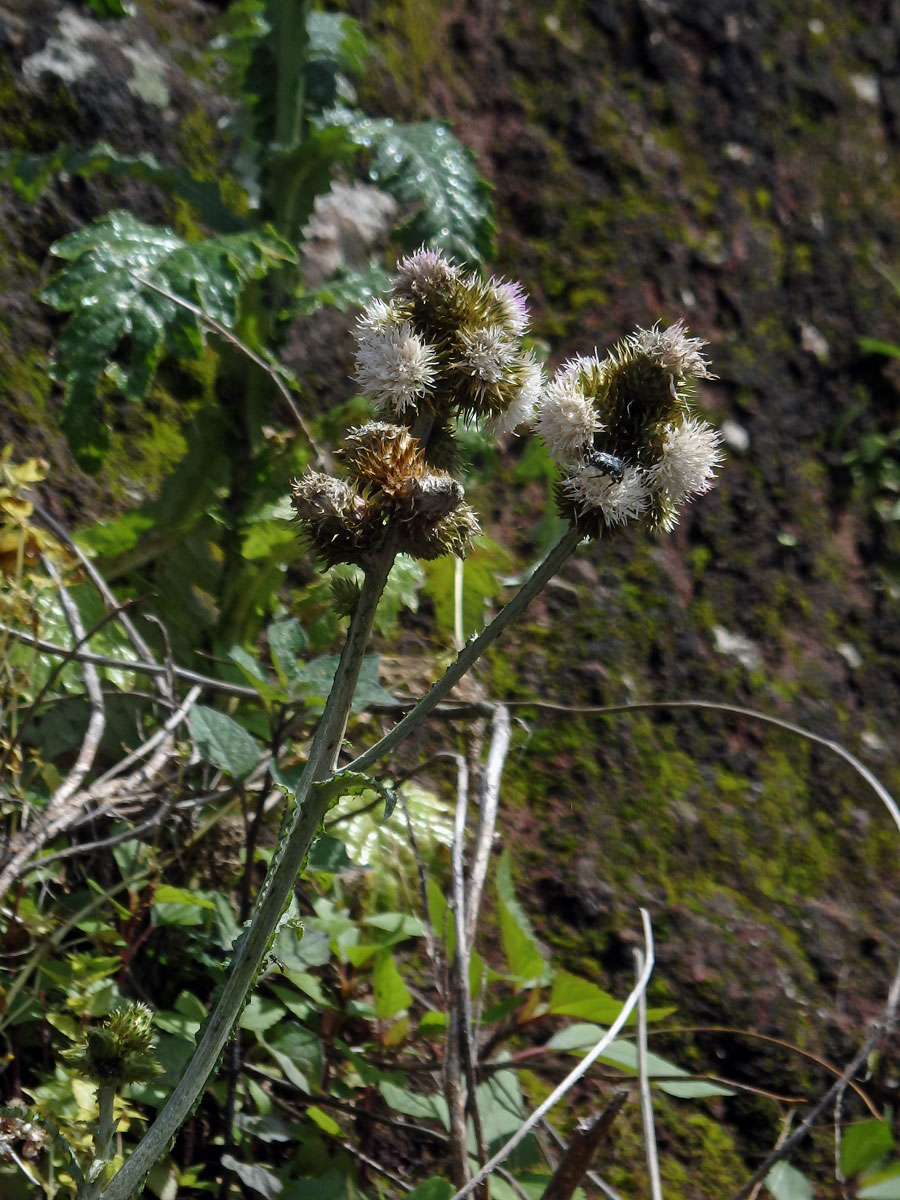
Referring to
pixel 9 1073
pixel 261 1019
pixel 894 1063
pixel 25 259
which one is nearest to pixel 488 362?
pixel 261 1019

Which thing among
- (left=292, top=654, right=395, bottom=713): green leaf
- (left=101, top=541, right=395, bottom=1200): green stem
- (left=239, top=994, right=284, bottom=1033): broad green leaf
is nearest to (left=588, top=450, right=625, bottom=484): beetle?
(left=101, top=541, right=395, bottom=1200): green stem

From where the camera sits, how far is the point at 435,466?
1.19m

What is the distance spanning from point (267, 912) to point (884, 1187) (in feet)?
3.80

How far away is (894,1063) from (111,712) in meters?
1.74

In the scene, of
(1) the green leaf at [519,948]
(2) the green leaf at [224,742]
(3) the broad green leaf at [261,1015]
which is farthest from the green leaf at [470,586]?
(3) the broad green leaf at [261,1015]

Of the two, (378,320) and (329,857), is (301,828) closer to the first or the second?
(329,857)

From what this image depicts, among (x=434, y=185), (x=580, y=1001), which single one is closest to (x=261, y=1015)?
(x=580, y=1001)

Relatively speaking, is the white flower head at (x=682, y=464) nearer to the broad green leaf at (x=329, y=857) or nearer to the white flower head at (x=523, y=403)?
the white flower head at (x=523, y=403)

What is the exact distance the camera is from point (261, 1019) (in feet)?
4.88

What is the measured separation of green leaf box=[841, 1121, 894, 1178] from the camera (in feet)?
5.47

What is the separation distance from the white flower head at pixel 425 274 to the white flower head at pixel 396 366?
6 centimetres

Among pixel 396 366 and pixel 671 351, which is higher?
pixel 671 351

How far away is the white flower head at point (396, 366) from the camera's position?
1.10m

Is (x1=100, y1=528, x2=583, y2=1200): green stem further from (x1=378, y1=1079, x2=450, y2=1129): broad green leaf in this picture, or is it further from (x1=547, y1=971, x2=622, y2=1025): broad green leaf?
(x1=547, y1=971, x2=622, y2=1025): broad green leaf
